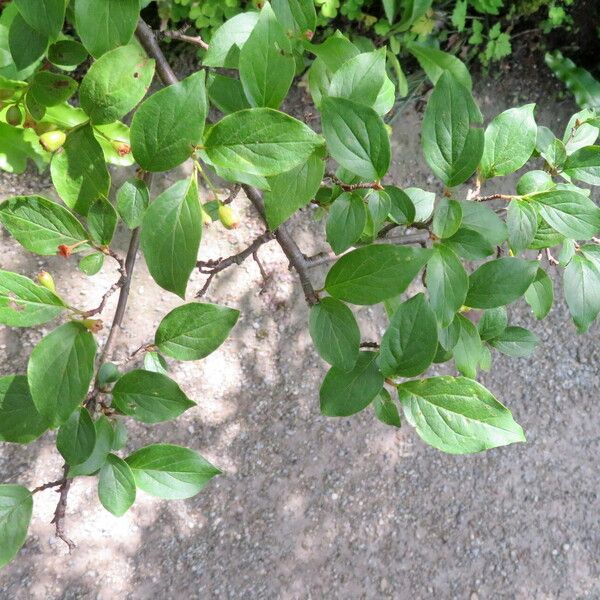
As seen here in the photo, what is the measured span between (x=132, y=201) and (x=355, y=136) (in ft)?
0.87

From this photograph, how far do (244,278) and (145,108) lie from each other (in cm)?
155

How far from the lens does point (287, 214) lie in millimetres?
711

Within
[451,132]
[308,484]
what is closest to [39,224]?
[451,132]

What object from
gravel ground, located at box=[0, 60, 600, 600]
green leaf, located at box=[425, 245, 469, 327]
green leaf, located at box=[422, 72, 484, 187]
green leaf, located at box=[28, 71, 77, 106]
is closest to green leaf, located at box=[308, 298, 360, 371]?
green leaf, located at box=[425, 245, 469, 327]

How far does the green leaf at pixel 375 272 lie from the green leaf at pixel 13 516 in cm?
48

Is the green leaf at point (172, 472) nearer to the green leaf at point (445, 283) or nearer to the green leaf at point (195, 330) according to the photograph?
the green leaf at point (195, 330)

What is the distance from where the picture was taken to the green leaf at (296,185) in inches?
Answer: 27.4

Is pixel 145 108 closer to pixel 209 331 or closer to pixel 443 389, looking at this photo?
pixel 209 331

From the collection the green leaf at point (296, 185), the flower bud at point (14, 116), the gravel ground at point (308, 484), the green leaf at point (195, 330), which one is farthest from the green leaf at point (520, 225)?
the gravel ground at point (308, 484)

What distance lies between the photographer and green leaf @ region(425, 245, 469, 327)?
73cm

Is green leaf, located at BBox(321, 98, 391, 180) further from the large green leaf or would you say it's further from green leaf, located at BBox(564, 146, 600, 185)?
green leaf, located at BBox(564, 146, 600, 185)

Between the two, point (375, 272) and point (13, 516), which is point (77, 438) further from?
point (375, 272)

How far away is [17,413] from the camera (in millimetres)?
721

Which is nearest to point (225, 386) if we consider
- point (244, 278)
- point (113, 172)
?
point (244, 278)
